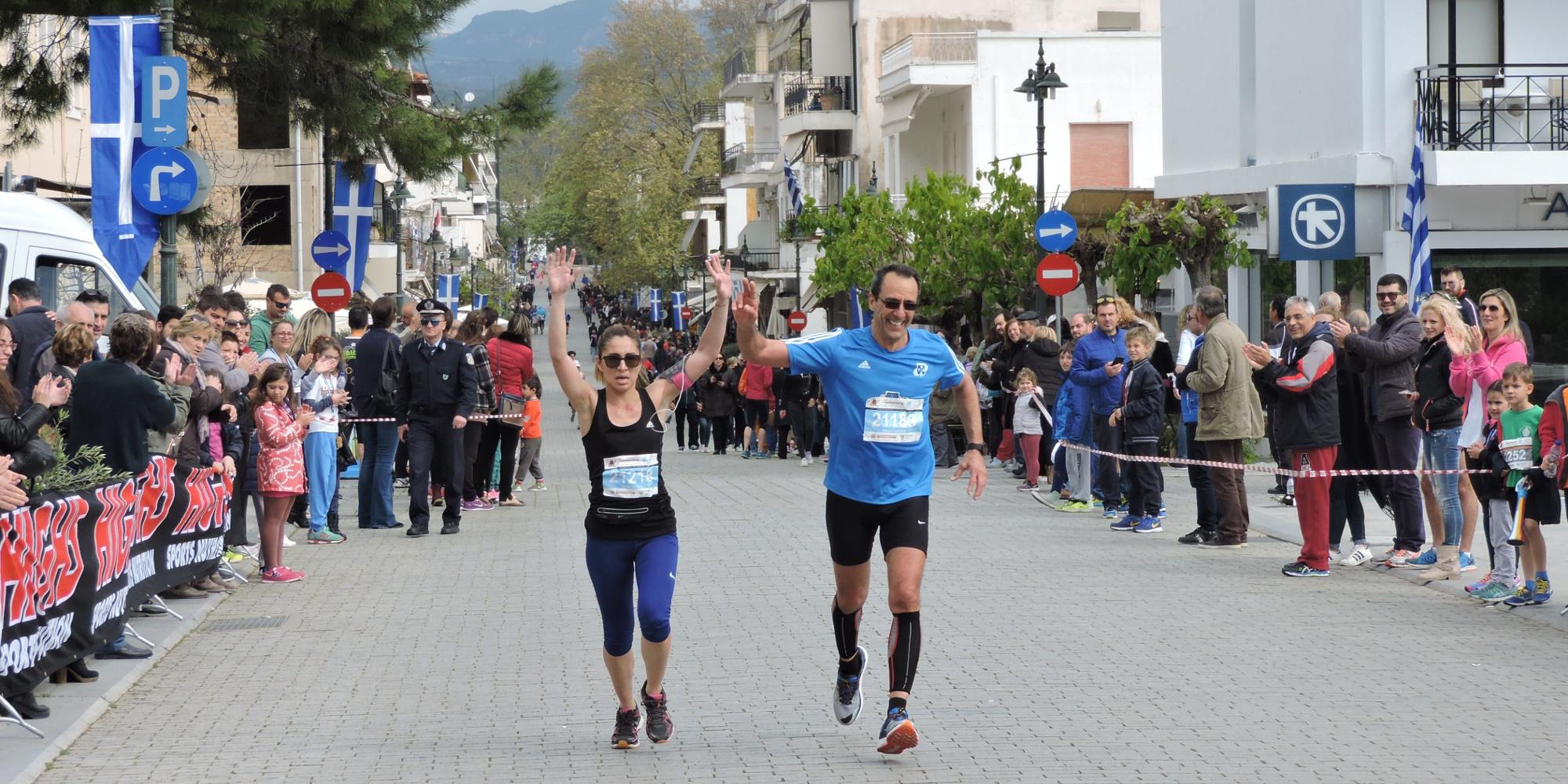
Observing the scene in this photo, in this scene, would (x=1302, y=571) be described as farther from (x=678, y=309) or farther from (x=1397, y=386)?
(x=678, y=309)

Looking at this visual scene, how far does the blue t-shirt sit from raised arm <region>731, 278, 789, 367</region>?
3.8 inches

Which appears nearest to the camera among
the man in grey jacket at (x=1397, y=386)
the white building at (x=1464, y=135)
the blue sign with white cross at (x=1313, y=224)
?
the man in grey jacket at (x=1397, y=386)

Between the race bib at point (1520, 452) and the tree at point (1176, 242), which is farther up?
the tree at point (1176, 242)

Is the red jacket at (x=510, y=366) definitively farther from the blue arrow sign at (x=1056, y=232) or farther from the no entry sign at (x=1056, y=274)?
the blue arrow sign at (x=1056, y=232)

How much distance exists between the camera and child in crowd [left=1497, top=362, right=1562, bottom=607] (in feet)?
34.8

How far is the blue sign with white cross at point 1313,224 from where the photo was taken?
62.2ft

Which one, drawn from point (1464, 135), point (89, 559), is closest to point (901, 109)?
point (1464, 135)

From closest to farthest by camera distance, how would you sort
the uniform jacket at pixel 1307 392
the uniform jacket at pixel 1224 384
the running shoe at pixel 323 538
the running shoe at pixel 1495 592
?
1. the running shoe at pixel 1495 592
2. the uniform jacket at pixel 1307 392
3. the uniform jacket at pixel 1224 384
4. the running shoe at pixel 323 538

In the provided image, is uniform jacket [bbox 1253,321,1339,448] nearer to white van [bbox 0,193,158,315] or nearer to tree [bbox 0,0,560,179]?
white van [bbox 0,193,158,315]

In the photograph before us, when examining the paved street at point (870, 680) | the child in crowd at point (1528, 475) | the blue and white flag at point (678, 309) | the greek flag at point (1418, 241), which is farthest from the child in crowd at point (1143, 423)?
the blue and white flag at point (678, 309)

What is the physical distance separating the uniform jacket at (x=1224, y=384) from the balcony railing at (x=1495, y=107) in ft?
32.5

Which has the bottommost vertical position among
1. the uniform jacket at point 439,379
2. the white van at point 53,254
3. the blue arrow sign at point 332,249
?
the uniform jacket at point 439,379

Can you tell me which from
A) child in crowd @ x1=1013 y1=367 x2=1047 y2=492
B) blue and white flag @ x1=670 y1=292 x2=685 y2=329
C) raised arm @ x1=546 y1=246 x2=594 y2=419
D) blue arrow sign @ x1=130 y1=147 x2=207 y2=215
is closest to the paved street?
raised arm @ x1=546 y1=246 x2=594 y2=419

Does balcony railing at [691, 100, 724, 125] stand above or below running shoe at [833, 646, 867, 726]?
above
